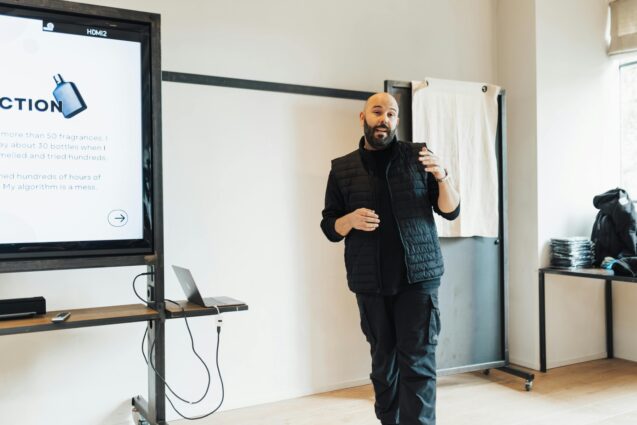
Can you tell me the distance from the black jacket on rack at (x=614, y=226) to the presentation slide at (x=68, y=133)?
3.04 meters

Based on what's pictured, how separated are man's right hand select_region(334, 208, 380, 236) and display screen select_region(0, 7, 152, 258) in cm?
79

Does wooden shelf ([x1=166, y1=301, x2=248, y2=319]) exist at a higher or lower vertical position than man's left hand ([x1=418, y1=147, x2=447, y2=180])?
lower

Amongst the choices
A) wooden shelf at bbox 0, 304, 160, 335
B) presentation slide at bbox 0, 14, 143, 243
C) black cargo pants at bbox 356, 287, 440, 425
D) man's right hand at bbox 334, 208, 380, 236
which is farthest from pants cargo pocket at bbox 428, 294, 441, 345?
presentation slide at bbox 0, 14, 143, 243

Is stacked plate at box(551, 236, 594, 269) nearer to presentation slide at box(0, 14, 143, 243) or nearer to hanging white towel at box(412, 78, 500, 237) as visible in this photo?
hanging white towel at box(412, 78, 500, 237)

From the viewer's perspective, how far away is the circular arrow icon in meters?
2.12

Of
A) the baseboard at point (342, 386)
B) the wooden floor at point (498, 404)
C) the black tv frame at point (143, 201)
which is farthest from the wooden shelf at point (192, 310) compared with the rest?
the baseboard at point (342, 386)

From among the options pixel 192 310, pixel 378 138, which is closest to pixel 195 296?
pixel 192 310

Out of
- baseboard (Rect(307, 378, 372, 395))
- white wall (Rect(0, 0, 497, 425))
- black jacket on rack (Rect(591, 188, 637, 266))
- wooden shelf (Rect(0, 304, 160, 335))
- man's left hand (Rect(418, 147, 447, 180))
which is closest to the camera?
wooden shelf (Rect(0, 304, 160, 335))

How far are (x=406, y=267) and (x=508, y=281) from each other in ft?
5.91

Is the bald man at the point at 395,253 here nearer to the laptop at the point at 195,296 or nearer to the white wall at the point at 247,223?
the laptop at the point at 195,296

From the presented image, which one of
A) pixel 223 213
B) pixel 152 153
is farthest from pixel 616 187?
pixel 152 153

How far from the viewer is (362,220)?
7.28 ft

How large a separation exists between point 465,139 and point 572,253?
1067mm

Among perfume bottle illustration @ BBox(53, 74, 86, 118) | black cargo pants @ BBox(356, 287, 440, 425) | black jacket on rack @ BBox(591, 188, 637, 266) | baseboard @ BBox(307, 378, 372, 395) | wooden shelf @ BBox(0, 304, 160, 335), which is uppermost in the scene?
perfume bottle illustration @ BBox(53, 74, 86, 118)
